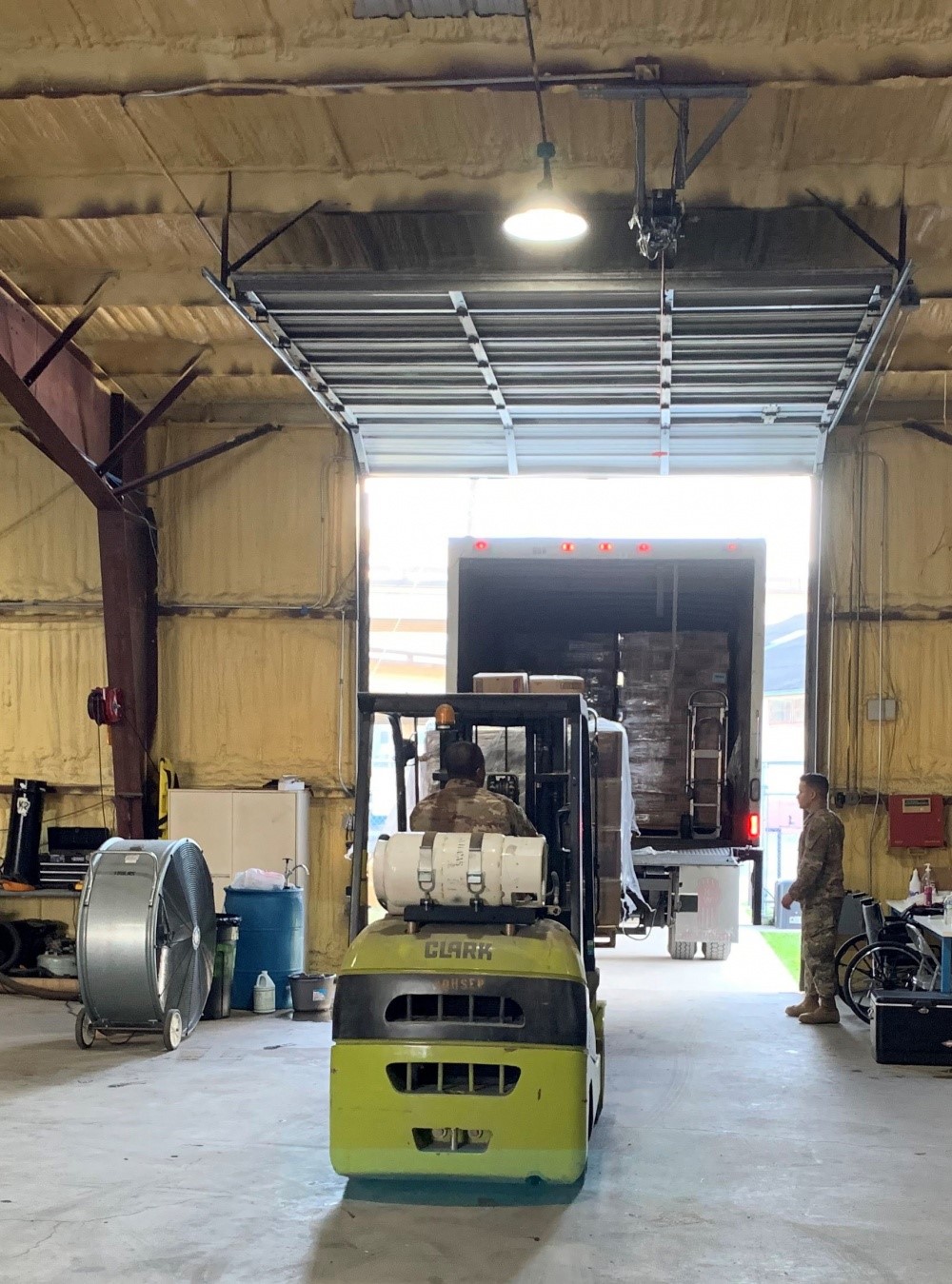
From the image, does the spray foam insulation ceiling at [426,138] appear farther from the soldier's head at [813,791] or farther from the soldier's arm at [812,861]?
the soldier's arm at [812,861]

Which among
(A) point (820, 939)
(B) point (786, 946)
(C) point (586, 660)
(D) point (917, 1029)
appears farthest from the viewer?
(B) point (786, 946)

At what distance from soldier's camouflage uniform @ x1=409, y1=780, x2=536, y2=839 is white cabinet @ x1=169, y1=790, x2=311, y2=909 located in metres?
5.52

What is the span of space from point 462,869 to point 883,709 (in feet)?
22.0

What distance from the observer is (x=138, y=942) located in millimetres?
8453

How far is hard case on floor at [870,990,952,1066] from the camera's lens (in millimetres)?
8570

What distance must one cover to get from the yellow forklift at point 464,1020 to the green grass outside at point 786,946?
656 centimetres

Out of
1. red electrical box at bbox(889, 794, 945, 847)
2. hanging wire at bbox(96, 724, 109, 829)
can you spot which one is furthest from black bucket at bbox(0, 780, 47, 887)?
red electrical box at bbox(889, 794, 945, 847)

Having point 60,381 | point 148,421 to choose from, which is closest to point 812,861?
point 148,421

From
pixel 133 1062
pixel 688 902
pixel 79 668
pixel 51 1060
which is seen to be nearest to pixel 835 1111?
pixel 688 902

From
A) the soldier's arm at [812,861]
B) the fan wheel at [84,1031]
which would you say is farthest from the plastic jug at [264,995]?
the soldier's arm at [812,861]

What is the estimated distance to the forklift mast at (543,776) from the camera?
6.21 metres

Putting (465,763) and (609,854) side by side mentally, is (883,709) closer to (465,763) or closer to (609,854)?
(609,854)

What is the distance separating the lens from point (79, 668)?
40.3 ft

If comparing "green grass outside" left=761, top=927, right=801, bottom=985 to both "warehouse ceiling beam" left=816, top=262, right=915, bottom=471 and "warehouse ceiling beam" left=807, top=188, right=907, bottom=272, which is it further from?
"warehouse ceiling beam" left=807, top=188, right=907, bottom=272
